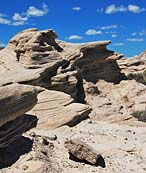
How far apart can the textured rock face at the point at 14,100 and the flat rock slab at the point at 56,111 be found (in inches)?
246

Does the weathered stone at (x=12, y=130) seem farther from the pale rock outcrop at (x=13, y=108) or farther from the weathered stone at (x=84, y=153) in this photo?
the weathered stone at (x=84, y=153)

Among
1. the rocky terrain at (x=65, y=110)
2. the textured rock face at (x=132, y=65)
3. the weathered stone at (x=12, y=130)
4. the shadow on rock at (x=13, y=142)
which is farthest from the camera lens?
the textured rock face at (x=132, y=65)

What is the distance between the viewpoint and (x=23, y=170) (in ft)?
53.4

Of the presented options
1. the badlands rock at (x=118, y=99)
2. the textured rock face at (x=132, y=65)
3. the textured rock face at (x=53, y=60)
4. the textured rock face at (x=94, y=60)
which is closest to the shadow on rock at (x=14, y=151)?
the textured rock face at (x=53, y=60)

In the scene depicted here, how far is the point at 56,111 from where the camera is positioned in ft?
85.4

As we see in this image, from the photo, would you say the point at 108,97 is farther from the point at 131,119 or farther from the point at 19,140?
the point at 19,140

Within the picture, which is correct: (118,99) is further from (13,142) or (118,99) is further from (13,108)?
(13,108)

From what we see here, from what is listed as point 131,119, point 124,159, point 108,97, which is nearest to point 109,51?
point 108,97

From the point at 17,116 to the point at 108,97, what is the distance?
23245 mm

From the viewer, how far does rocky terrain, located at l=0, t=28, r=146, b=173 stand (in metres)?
17.7

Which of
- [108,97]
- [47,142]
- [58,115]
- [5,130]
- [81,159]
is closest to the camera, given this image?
[5,130]

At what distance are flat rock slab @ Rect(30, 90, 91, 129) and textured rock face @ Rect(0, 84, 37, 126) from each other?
246 inches

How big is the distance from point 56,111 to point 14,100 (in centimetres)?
890

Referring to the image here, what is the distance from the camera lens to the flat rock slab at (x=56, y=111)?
25.0 metres
